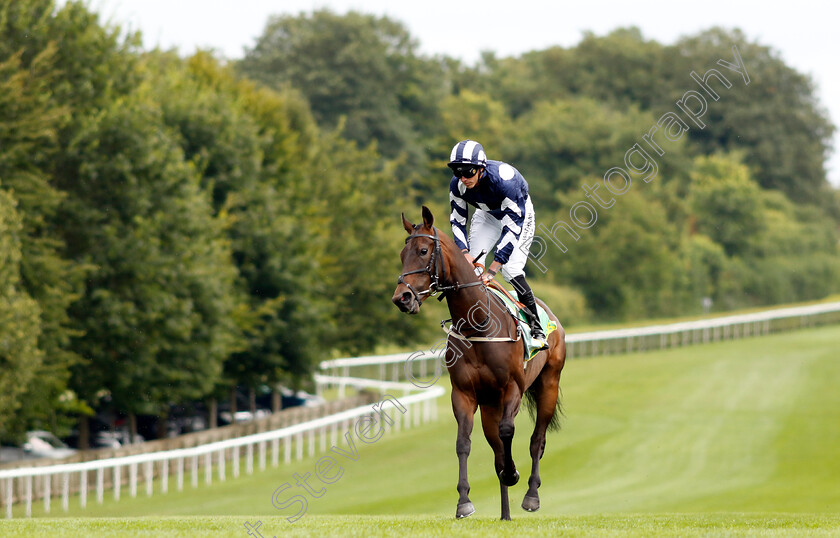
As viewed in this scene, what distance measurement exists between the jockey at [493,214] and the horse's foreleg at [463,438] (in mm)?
988

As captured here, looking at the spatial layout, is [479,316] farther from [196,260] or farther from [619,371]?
[619,371]

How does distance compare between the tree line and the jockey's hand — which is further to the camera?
the tree line

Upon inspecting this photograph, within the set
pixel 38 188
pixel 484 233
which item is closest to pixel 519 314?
A: pixel 484 233

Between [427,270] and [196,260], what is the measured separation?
16753 millimetres

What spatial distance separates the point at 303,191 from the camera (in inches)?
1321

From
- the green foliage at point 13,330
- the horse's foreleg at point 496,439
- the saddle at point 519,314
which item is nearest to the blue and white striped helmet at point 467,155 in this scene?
the saddle at point 519,314

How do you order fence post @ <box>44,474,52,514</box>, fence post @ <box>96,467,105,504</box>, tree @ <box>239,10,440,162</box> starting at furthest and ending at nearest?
1. tree @ <box>239,10,440,162</box>
2. fence post @ <box>96,467,105,504</box>
3. fence post @ <box>44,474,52,514</box>

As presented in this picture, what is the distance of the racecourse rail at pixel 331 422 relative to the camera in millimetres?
18250

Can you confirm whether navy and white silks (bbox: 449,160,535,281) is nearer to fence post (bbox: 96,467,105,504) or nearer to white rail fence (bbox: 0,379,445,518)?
white rail fence (bbox: 0,379,445,518)

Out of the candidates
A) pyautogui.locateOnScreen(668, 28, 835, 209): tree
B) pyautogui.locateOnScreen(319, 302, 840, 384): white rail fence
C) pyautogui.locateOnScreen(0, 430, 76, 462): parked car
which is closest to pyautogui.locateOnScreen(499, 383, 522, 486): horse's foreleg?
pyautogui.locateOnScreen(0, 430, 76, 462): parked car

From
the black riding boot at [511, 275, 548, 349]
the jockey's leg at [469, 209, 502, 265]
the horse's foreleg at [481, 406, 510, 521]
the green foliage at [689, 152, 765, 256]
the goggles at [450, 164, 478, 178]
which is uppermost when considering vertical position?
the green foliage at [689, 152, 765, 256]

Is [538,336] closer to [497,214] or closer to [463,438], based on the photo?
[497,214]

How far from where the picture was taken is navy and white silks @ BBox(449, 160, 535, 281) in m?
9.46

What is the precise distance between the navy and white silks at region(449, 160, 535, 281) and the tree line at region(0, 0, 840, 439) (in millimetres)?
11176
